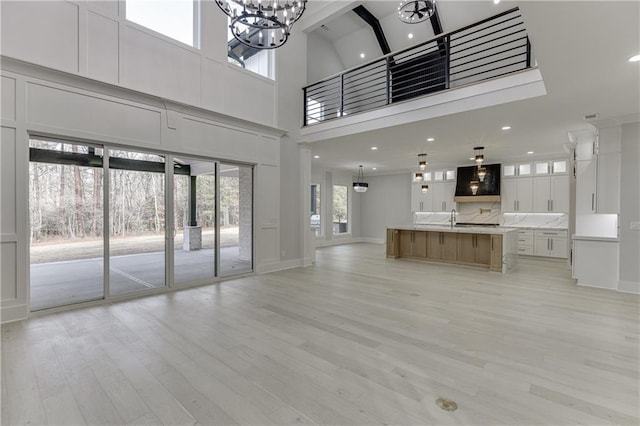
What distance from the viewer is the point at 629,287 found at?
4.84 m

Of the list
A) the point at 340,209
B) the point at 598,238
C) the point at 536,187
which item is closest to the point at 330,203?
the point at 340,209

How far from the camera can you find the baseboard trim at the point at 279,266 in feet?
20.7

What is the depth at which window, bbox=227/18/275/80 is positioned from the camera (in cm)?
588

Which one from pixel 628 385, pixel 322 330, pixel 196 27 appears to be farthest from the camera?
pixel 196 27

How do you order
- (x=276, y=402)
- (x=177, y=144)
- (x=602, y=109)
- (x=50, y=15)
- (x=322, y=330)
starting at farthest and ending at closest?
(x=177, y=144) < (x=602, y=109) < (x=50, y=15) < (x=322, y=330) < (x=276, y=402)

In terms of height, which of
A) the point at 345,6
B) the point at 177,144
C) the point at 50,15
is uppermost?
the point at 345,6

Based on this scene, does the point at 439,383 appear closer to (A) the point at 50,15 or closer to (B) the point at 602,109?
(B) the point at 602,109

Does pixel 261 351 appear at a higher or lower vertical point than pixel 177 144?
lower

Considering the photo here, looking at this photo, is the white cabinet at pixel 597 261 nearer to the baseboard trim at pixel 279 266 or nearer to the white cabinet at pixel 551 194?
the white cabinet at pixel 551 194

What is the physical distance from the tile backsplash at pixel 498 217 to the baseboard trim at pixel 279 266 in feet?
19.8

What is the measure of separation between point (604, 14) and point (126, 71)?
554cm

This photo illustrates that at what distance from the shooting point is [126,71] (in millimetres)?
4461

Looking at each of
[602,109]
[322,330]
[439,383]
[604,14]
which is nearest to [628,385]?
[439,383]

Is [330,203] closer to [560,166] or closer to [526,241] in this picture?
[526,241]
